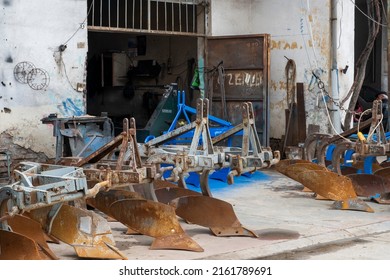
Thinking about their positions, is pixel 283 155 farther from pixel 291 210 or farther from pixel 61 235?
pixel 61 235

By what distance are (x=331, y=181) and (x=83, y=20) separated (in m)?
4.74

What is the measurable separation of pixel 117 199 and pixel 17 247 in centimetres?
207

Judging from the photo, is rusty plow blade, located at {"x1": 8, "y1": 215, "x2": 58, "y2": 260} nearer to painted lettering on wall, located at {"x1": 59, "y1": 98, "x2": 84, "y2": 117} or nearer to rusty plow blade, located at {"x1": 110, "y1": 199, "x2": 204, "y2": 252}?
rusty plow blade, located at {"x1": 110, "y1": 199, "x2": 204, "y2": 252}

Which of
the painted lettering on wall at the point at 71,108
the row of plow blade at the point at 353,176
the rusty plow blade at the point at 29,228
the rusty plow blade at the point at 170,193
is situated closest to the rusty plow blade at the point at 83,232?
the rusty plow blade at the point at 29,228

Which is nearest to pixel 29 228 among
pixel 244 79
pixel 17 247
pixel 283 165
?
pixel 17 247

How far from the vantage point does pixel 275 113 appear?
14547 millimetres

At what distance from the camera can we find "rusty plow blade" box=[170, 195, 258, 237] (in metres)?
8.23

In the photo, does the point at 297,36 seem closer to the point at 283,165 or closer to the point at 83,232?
the point at 283,165

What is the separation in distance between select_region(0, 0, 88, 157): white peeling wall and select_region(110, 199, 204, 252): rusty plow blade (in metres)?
4.20

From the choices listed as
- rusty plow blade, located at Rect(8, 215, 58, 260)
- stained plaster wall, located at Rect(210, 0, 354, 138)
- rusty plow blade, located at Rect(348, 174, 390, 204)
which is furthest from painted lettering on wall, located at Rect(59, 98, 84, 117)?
rusty plow blade, located at Rect(8, 215, 58, 260)

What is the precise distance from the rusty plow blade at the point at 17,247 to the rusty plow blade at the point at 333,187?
4620mm

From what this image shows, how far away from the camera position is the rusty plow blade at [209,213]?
27.0 feet

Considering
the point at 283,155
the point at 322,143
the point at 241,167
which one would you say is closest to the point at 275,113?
the point at 283,155

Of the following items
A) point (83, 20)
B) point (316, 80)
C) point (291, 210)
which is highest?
point (83, 20)
